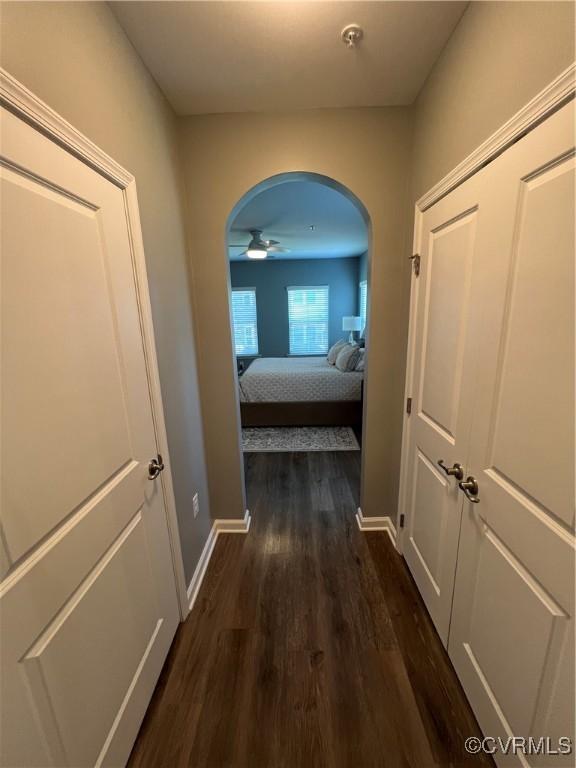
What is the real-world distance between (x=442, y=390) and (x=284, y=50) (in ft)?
→ 5.12

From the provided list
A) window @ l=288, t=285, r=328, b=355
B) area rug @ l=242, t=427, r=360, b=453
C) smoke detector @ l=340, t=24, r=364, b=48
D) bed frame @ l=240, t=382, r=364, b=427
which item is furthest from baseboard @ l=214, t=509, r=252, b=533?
window @ l=288, t=285, r=328, b=355

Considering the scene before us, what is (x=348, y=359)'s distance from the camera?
13.8ft

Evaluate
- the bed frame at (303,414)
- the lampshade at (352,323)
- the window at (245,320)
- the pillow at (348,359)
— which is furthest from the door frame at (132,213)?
the window at (245,320)

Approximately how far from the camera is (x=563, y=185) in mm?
738

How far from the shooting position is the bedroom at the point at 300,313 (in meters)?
3.53

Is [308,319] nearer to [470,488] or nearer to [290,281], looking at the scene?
[290,281]

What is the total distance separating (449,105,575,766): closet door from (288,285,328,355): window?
20.0 feet

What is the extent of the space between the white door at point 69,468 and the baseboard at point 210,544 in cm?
48

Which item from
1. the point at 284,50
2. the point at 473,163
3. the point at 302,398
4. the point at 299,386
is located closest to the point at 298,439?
the point at 302,398

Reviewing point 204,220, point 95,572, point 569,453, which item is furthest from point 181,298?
point 569,453

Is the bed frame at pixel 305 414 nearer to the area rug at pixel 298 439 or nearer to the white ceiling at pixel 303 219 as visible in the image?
the area rug at pixel 298 439

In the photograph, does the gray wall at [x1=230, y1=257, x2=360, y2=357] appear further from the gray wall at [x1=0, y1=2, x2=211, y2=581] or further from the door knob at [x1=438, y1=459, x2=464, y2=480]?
the door knob at [x1=438, y1=459, x2=464, y2=480]

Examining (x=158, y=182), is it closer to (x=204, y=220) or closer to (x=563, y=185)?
(x=204, y=220)

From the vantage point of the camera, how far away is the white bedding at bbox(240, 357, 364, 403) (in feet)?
13.2
